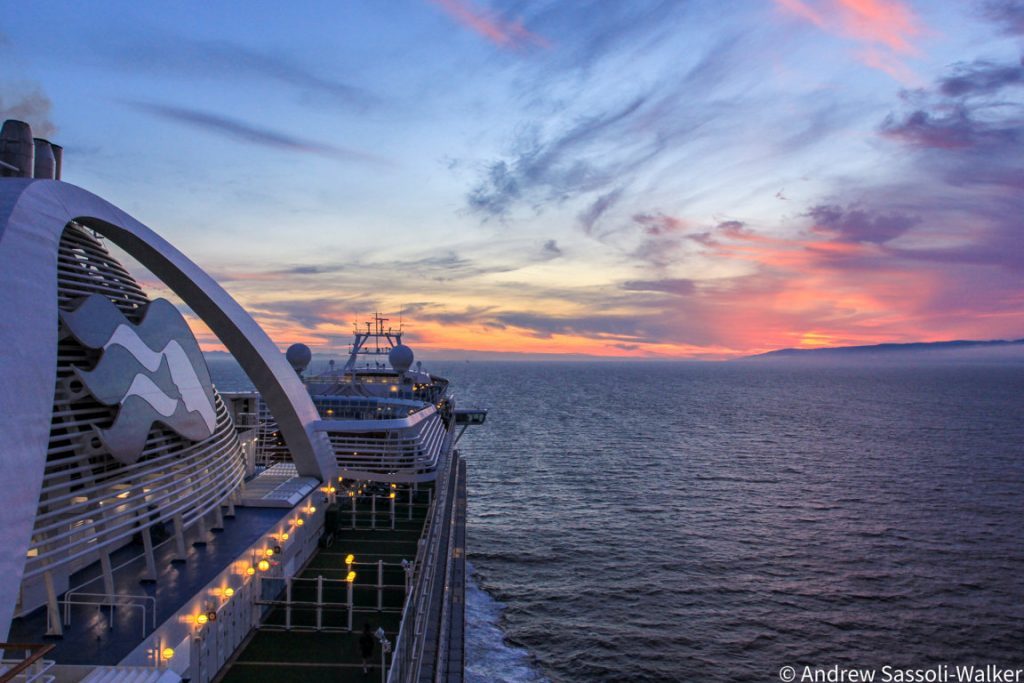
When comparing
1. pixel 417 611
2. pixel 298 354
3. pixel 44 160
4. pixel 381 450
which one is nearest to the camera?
pixel 44 160

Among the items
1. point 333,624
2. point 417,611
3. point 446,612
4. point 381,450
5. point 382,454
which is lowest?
point 446,612

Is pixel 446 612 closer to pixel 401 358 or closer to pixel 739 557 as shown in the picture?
pixel 739 557

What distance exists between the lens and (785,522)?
150ft

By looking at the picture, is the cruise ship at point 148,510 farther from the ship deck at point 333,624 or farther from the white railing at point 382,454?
the white railing at point 382,454

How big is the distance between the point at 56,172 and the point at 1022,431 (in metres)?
110

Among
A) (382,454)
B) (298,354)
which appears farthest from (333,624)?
(298,354)

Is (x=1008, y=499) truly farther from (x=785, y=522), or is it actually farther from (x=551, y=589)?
(x=551, y=589)

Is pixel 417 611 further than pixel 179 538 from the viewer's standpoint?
Yes

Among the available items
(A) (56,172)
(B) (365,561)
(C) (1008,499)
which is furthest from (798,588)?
(A) (56,172)

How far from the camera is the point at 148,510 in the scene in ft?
61.3

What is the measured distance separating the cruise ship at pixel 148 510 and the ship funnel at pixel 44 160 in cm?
5

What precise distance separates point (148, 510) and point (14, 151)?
10.2 metres

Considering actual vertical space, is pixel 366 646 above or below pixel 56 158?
below

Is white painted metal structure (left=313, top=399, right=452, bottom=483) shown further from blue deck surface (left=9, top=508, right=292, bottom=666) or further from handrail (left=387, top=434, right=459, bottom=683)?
blue deck surface (left=9, top=508, right=292, bottom=666)
